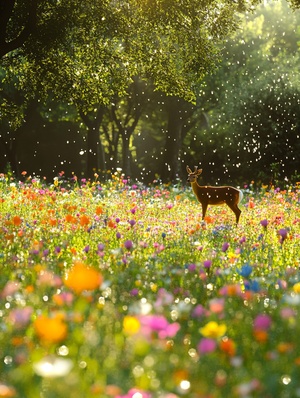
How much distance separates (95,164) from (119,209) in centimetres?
2094

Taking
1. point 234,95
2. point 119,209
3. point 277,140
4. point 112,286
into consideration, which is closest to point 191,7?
point 119,209

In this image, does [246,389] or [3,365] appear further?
[3,365]

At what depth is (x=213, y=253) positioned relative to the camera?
7.80 metres

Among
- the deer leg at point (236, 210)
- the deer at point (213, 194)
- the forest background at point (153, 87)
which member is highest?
the forest background at point (153, 87)

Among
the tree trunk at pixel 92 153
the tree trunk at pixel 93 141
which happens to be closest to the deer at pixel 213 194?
the tree trunk at pixel 92 153

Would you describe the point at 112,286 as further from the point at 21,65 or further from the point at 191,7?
the point at 21,65

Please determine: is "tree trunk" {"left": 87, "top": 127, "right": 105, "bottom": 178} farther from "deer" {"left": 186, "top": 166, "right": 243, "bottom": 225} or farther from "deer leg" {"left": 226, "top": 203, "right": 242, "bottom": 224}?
"deer leg" {"left": 226, "top": 203, "right": 242, "bottom": 224}

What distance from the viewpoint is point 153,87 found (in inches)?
1534

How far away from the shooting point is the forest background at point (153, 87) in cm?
1484

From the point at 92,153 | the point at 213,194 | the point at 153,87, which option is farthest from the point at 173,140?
the point at 213,194

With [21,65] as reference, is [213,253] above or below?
below

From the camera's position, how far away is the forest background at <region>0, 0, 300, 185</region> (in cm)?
1484

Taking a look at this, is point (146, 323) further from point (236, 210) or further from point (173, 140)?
point (173, 140)

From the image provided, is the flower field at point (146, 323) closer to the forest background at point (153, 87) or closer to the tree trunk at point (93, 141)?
the forest background at point (153, 87)
